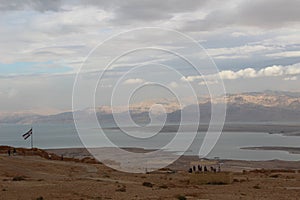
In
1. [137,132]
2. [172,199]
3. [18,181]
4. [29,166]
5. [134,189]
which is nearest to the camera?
[172,199]

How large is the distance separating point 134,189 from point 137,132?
376 ft

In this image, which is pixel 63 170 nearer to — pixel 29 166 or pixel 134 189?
pixel 29 166

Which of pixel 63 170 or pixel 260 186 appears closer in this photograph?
pixel 260 186

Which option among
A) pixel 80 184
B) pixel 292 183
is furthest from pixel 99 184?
pixel 292 183

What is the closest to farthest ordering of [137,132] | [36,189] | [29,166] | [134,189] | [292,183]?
[36,189] < [134,189] < [292,183] < [29,166] < [137,132]

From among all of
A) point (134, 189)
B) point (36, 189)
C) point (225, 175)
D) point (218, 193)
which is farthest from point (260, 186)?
point (36, 189)

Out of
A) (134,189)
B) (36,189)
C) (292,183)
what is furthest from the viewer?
(292,183)

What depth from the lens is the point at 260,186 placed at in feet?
104

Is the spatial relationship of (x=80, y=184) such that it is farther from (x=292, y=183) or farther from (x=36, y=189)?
(x=292, y=183)

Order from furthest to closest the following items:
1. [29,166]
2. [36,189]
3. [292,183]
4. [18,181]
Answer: [29,166] → [292,183] → [18,181] → [36,189]

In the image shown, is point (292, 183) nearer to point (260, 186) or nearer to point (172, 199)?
point (260, 186)

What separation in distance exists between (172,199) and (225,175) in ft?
36.3

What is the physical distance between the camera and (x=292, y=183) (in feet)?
110

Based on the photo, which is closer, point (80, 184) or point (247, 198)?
point (247, 198)
